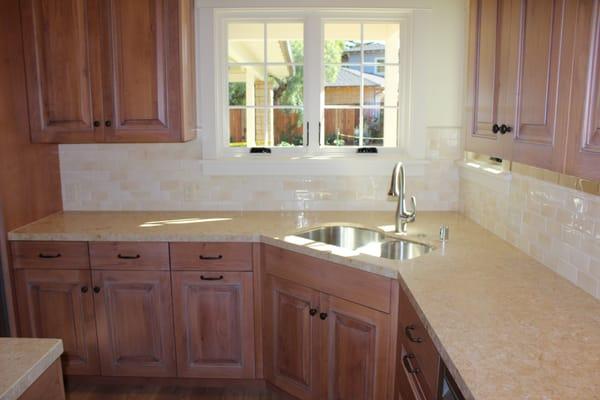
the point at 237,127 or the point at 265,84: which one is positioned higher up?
the point at 265,84

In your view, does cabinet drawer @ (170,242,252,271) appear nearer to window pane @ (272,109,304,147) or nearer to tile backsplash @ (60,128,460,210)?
tile backsplash @ (60,128,460,210)

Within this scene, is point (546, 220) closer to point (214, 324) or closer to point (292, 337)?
point (292, 337)

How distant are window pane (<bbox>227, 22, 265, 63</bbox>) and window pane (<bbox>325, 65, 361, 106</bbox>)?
0.42 m

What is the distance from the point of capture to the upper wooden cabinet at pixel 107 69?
2508mm

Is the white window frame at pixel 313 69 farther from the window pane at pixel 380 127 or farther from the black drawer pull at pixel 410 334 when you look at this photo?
the black drawer pull at pixel 410 334

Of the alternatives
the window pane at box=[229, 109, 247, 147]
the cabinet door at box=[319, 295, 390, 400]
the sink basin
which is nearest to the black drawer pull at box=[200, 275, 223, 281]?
the sink basin

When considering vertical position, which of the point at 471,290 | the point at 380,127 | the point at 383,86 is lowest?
the point at 471,290

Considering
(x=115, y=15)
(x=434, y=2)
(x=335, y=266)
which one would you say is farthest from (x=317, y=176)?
(x=115, y=15)

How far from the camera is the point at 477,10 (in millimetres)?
1961

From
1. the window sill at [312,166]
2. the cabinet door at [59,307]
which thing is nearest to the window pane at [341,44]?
the window sill at [312,166]

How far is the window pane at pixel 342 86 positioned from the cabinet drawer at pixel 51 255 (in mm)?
1590

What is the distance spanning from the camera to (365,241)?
8.38ft

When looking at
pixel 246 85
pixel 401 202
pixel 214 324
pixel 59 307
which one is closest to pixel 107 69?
pixel 246 85

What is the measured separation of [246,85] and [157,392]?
181 centimetres
